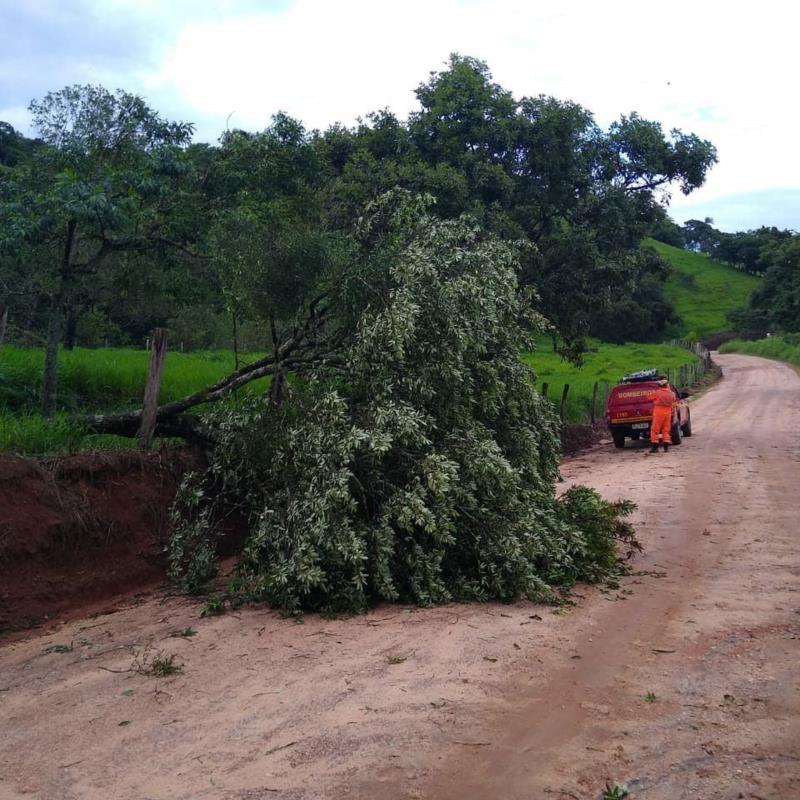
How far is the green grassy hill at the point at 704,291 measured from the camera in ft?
273

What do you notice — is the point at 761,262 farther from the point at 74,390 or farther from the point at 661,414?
the point at 74,390

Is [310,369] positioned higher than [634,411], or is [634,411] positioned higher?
[310,369]

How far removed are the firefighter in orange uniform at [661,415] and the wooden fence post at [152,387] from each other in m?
12.9

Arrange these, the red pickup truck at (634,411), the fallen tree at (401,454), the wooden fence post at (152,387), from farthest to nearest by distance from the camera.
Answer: the red pickup truck at (634,411) < the wooden fence post at (152,387) < the fallen tree at (401,454)

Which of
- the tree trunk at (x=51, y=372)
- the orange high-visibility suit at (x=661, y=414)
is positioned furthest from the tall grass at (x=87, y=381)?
the orange high-visibility suit at (x=661, y=414)

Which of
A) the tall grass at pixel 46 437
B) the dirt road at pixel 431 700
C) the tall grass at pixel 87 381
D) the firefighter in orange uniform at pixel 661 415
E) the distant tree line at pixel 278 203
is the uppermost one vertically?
the distant tree line at pixel 278 203

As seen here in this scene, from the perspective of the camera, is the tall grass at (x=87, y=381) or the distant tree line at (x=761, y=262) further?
the distant tree line at (x=761, y=262)

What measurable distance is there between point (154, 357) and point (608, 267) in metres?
11.3

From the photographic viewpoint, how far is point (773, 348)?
6425 centimetres

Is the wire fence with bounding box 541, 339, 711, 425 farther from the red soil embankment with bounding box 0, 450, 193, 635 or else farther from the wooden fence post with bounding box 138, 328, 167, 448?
the red soil embankment with bounding box 0, 450, 193, 635

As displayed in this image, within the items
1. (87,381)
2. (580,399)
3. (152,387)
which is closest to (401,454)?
(152,387)

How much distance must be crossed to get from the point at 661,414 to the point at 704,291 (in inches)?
3062

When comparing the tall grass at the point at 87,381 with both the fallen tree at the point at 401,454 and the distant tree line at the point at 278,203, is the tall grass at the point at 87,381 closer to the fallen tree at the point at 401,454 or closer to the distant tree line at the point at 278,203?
the distant tree line at the point at 278,203

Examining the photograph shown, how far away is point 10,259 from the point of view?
10.9 meters
